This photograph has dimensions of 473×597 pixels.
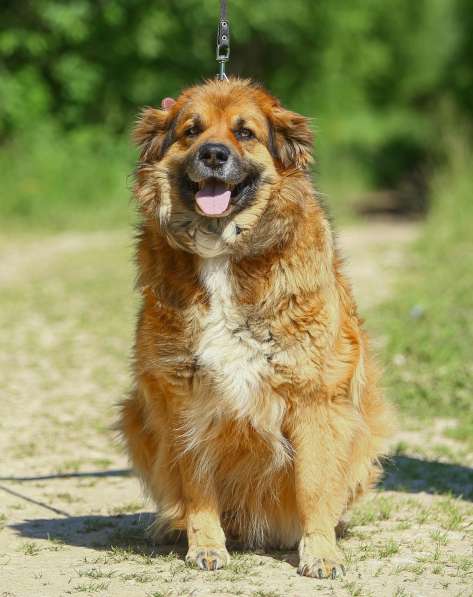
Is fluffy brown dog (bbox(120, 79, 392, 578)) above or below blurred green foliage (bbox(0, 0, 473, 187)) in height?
below

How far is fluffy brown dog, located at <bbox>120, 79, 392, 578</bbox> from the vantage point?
4.40 meters

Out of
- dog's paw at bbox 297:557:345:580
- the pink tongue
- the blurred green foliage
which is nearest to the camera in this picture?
dog's paw at bbox 297:557:345:580

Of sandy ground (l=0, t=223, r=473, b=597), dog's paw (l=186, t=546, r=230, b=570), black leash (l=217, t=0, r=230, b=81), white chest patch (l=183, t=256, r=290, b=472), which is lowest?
sandy ground (l=0, t=223, r=473, b=597)

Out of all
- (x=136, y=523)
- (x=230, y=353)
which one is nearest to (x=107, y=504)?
(x=136, y=523)

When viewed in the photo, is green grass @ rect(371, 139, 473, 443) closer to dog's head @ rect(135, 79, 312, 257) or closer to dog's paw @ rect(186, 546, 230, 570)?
dog's paw @ rect(186, 546, 230, 570)

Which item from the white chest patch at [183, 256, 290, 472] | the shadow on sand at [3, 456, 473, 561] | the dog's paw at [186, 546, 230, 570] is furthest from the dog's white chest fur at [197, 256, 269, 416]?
the shadow on sand at [3, 456, 473, 561]

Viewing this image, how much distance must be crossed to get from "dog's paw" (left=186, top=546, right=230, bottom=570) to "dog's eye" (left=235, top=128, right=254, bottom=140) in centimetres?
→ 185

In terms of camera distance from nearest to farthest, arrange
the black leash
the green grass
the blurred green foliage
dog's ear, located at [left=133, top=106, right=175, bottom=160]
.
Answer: dog's ear, located at [left=133, top=106, right=175, bottom=160]
the black leash
the green grass
the blurred green foliage

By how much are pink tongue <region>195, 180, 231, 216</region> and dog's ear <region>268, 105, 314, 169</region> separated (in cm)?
30

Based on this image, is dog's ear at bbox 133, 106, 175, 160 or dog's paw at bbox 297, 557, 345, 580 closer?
dog's paw at bbox 297, 557, 345, 580

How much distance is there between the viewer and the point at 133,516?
5.54m

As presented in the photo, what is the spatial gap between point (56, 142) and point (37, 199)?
2278 mm

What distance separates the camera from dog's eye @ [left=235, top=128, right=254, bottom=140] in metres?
4.61

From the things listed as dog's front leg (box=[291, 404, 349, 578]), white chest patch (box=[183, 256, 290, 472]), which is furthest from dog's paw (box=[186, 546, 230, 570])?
white chest patch (box=[183, 256, 290, 472])
